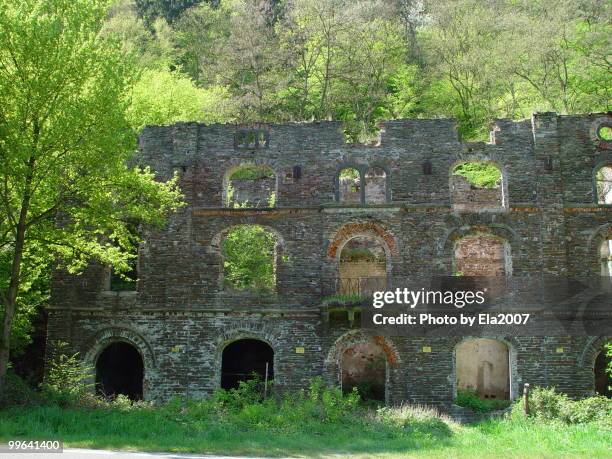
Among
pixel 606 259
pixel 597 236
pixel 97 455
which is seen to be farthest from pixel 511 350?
pixel 97 455

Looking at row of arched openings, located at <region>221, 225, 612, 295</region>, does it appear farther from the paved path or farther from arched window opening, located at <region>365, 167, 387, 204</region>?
the paved path

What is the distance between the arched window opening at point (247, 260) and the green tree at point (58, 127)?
946cm

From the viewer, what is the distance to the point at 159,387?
18938 mm

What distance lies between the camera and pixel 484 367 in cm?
2520

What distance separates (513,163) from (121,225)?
11.7m

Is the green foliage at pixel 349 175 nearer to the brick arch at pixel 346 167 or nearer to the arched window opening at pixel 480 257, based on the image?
the arched window opening at pixel 480 257

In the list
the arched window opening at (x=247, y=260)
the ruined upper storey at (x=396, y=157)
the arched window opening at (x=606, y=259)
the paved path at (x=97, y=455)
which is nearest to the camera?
the paved path at (x=97, y=455)

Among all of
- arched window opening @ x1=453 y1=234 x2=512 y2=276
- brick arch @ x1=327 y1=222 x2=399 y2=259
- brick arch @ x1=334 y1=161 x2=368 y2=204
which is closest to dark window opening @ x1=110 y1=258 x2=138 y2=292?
brick arch @ x1=327 y1=222 x2=399 y2=259

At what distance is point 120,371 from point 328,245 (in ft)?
28.1

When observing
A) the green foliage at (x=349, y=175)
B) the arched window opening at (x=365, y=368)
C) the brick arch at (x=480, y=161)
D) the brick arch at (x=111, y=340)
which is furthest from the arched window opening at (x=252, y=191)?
the brick arch at (x=480, y=161)

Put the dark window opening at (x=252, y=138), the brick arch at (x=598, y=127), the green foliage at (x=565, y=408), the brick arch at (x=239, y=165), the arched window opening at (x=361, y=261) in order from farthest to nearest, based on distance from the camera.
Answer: the arched window opening at (x=361, y=261) → the dark window opening at (x=252, y=138) → the brick arch at (x=239, y=165) → the brick arch at (x=598, y=127) → the green foliage at (x=565, y=408)

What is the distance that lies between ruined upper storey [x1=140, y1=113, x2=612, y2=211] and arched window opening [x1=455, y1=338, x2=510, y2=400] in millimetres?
7618

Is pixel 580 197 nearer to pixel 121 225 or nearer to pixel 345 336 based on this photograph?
pixel 345 336

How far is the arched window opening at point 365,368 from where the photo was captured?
2325 centimetres
